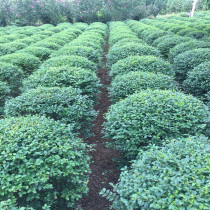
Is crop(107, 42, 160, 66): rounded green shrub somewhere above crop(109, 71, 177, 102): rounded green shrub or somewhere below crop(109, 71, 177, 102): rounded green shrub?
above

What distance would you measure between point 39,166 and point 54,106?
1535 mm

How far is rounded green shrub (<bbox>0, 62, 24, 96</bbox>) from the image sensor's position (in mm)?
6340

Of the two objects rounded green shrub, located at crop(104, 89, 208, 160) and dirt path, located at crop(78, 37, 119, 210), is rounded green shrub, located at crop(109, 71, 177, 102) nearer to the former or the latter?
rounded green shrub, located at crop(104, 89, 208, 160)

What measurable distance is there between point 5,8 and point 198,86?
3167 cm

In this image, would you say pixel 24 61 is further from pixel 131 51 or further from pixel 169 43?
pixel 169 43

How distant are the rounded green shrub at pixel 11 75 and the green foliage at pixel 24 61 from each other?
69cm

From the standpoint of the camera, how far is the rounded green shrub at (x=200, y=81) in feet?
16.6

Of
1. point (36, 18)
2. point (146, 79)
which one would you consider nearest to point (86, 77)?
point (146, 79)

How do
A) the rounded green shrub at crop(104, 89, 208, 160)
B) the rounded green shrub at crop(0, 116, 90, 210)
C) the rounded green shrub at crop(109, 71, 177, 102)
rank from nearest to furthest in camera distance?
the rounded green shrub at crop(0, 116, 90, 210), the rounded green shrub at crop(104, 89, 208, 160), the rounded green shrub at crop(109, 71, 177, 102)

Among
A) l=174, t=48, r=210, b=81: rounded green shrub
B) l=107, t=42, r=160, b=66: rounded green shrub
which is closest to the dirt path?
l=107, t=42, r=160, b=66: rounded green shrub

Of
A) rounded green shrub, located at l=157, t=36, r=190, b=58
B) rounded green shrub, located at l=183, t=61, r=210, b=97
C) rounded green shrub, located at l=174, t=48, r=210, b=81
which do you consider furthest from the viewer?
rounded green shrub, located at l=157, t=36, r=190, b=58

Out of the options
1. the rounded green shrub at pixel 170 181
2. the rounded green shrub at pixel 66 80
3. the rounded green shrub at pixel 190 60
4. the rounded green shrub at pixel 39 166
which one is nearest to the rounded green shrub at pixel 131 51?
the rounded green shrub at pixel 190 60

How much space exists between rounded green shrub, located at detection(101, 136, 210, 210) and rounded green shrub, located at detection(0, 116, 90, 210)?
2.06 ft

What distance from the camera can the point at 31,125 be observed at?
2955 mm
